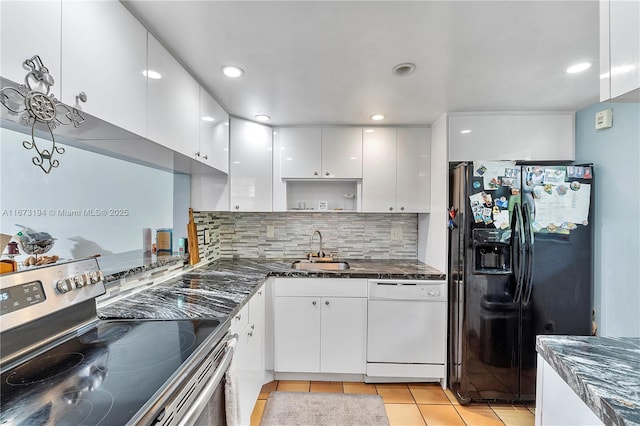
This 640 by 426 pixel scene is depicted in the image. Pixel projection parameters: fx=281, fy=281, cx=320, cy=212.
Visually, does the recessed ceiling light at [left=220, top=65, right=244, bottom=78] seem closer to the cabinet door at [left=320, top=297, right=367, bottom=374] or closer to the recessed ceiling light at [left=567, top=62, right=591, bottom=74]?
the cabinet door at [left=320, top=297, right=367, bottom=374]

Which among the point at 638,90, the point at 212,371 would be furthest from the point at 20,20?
the point at 638,90

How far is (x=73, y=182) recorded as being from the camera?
1371 mm

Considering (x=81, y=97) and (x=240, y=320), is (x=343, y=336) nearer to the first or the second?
(x=240, y=320)

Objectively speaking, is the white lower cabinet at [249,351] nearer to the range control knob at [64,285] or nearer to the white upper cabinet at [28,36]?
the range control knob at [64,285]

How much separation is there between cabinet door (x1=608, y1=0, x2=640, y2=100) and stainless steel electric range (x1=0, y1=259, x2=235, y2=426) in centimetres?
138

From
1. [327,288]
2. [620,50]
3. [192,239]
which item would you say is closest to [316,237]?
[327,288]

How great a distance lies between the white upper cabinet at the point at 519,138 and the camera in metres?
2.23

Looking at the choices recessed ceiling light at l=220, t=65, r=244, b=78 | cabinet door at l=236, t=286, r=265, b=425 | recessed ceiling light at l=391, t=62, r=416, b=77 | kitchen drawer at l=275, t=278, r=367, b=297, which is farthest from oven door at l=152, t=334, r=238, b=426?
recessed ceiling light at l=391, t=62, r=416, b=77

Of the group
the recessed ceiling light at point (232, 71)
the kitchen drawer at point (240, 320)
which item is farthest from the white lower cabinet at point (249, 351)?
the recessed ceiling light at point (232, 71)

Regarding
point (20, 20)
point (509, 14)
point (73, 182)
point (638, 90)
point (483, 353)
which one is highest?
point (509, 14)

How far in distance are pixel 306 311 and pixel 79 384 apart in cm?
163

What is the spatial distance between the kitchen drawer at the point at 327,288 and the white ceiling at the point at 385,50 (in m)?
1.38

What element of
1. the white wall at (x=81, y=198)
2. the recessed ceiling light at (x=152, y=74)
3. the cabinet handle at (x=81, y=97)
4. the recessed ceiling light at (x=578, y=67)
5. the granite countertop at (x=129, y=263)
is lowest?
the granite countertop at (x=129, y=263)

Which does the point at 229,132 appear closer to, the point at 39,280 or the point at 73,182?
the point at 73,182
